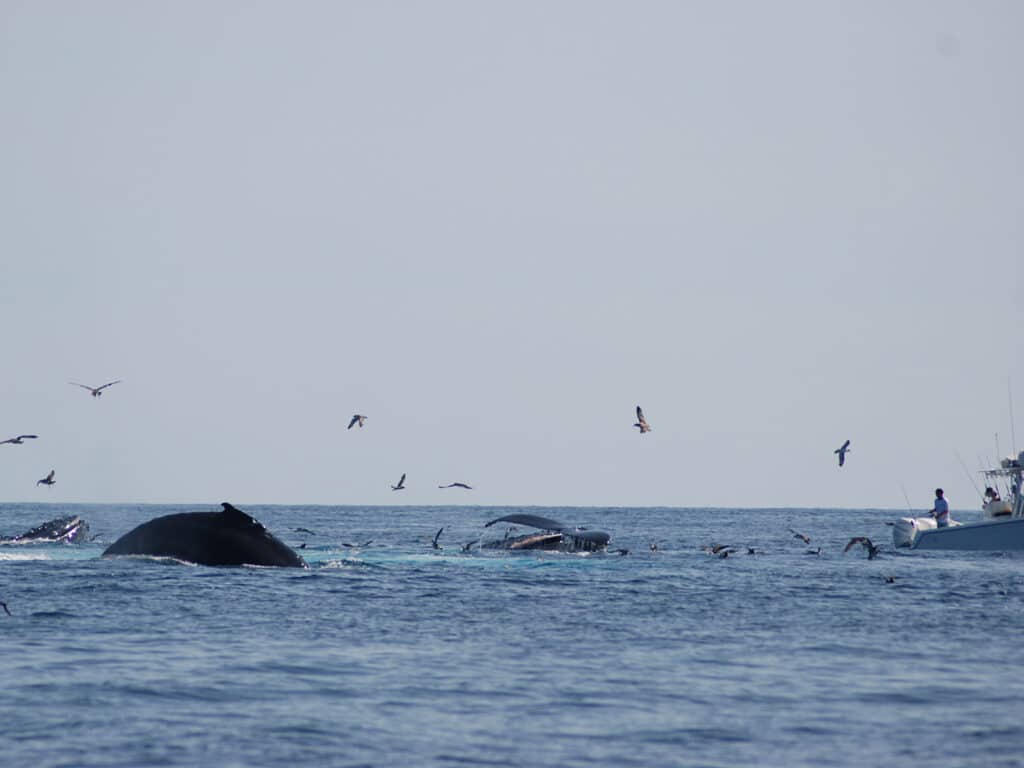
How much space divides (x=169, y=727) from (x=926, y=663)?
10285 mm

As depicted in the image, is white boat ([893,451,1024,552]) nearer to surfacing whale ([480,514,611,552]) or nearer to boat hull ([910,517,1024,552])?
boat hull ([910,517,1024,552])

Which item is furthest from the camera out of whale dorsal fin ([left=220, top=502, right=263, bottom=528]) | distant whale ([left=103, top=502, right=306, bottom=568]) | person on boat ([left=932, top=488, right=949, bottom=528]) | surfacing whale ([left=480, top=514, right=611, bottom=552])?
person on boat ([left=932, top=488, right=949, bottom=528])

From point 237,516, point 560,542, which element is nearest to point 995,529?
point 560,542

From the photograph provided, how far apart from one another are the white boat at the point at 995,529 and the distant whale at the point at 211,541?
89.3 ft

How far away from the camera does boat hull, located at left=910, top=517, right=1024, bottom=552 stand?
160ft

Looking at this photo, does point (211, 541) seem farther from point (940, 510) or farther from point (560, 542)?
point (940, 510)

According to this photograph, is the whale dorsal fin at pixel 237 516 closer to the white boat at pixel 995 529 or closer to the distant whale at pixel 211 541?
the distant whale at pixel 211 541

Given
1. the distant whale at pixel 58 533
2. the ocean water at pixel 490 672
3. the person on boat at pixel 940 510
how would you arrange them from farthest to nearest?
the person on boat at pixel 940 510, the distant whale at pixel 58 533, the ocean water at pixel 490 672

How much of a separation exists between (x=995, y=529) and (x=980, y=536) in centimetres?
86

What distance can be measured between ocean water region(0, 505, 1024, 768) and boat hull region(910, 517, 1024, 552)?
17.6m

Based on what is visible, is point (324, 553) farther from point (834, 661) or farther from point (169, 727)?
point (169, 727)

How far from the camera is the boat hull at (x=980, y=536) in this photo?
4888cm

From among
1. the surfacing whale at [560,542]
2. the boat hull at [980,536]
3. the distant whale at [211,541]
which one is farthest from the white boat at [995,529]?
the distant whale at [211,541]

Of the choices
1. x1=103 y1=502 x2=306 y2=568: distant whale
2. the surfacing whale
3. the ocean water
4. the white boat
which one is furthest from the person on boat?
x1=103 y1=502 x2=306 y2=568: distant whale
